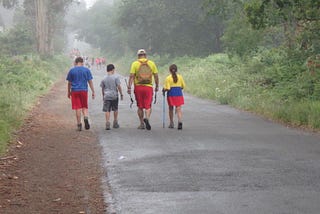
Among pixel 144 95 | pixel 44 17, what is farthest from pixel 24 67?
pixel 144 95

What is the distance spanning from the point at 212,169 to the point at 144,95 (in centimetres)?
584

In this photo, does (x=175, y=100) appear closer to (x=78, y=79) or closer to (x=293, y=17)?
(x=78, y=79)

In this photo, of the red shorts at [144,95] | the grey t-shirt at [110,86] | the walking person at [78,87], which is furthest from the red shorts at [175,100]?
the walking person at [78,87]

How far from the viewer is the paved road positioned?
743 centimetres

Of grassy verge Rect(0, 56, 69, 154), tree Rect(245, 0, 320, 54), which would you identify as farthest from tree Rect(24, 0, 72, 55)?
tree Rect(245, 0, 320, 54)

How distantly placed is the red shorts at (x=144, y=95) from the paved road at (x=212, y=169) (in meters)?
0.71

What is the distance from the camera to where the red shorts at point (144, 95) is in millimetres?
15141

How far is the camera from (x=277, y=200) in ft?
24.6

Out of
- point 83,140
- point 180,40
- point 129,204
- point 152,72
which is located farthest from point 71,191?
point 180,40

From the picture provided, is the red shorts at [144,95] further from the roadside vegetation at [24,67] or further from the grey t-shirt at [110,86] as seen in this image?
the roadside vegetation at [24,67]

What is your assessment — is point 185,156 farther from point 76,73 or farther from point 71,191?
point 76,73

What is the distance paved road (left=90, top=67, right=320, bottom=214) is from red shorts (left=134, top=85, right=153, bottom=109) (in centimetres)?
71

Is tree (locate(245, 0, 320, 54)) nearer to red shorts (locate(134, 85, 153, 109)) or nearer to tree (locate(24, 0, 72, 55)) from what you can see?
red shorts (locate(134, 85, 153, 109))

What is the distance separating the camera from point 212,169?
31.6 ft
